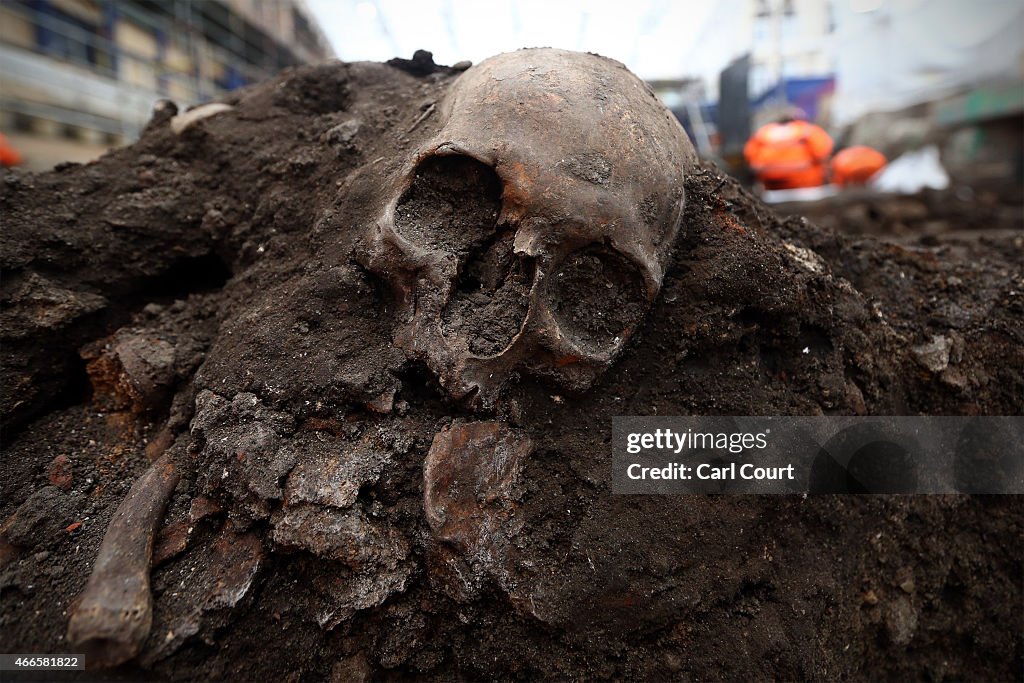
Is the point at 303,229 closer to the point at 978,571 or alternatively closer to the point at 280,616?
the point at 280,616

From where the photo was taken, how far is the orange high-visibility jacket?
7.97m

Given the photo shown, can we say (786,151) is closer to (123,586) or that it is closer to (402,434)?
(402,434)

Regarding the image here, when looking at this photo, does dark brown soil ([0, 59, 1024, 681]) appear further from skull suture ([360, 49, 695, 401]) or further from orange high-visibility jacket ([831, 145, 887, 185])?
orange high-visibility jacket ([831, 145, 887, 185])

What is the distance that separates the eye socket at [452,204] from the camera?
5.40 ft

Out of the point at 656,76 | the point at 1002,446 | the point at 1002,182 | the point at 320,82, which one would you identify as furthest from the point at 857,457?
the point at 1002,182

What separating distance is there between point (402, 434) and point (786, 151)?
22.4ft

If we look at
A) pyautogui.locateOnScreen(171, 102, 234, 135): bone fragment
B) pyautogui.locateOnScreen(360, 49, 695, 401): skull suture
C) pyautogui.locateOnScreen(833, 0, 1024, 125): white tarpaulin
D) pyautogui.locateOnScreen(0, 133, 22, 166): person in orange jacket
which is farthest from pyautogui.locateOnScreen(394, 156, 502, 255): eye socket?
pyautogui.locateOnScreen(833, 0, 1024, 125): white tarpaulin

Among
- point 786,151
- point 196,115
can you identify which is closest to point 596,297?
point 196,115

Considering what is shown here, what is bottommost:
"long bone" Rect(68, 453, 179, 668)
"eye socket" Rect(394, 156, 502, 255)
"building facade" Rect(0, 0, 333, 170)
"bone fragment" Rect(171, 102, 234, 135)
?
"long bone" Rect(68, 453, 179, 668)

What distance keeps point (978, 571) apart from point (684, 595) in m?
1.24

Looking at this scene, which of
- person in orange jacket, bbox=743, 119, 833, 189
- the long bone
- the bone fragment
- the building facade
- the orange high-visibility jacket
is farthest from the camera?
the orange high-visibility jacket

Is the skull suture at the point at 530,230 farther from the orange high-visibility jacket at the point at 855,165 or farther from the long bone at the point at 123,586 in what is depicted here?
the orange high-visibility jacket at the point at 855,165

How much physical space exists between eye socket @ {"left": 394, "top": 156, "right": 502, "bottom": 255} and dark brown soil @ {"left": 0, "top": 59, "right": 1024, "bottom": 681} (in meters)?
0.10

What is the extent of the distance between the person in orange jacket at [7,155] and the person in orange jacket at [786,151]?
821cm
